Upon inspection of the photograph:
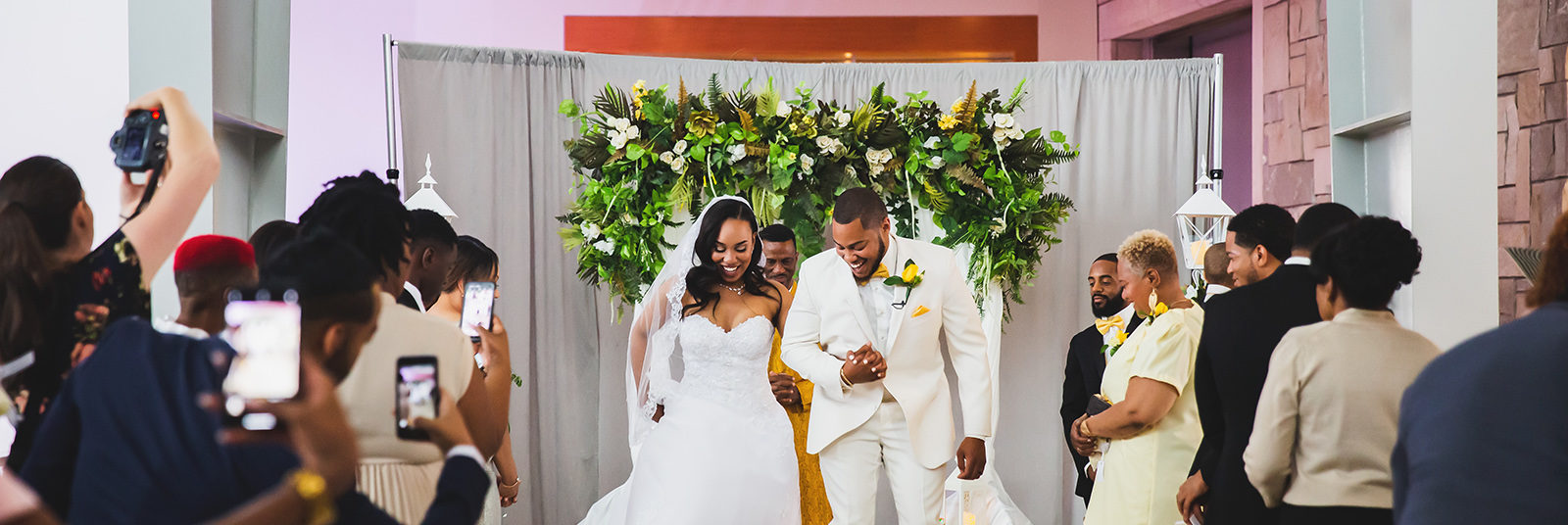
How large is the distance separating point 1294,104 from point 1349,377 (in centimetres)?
407

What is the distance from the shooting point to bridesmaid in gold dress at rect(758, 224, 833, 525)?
16.2 ft

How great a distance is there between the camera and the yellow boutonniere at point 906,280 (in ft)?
13.4

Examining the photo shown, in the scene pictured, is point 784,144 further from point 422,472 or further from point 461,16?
point 422,472

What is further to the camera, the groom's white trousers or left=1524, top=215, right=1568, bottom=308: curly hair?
the groom's white trousers

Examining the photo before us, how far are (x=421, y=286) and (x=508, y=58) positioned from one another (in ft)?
10.8

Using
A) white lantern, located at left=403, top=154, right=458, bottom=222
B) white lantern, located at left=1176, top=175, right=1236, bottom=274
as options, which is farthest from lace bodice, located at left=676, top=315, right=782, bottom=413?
white lantern, located at left=1176, top=175, right=1236, bottom=274

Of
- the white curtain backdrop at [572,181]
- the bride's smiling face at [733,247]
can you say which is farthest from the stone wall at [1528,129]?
the white curtain backdrop at [572,181]

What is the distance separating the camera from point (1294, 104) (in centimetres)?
600

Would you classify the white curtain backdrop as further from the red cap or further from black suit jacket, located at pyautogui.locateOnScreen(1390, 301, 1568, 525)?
the red cap

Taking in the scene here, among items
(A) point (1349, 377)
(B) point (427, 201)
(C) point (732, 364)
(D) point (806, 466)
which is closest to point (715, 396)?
(C) point (732, 364)

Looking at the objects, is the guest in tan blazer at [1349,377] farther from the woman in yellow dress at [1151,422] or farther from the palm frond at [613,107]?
the palm frond at [613,107]

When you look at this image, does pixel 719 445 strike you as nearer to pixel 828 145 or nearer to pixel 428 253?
pixel 428 253

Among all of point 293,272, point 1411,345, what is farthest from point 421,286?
point 1411,345

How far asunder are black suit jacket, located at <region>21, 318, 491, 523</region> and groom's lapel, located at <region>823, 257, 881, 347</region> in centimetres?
288
